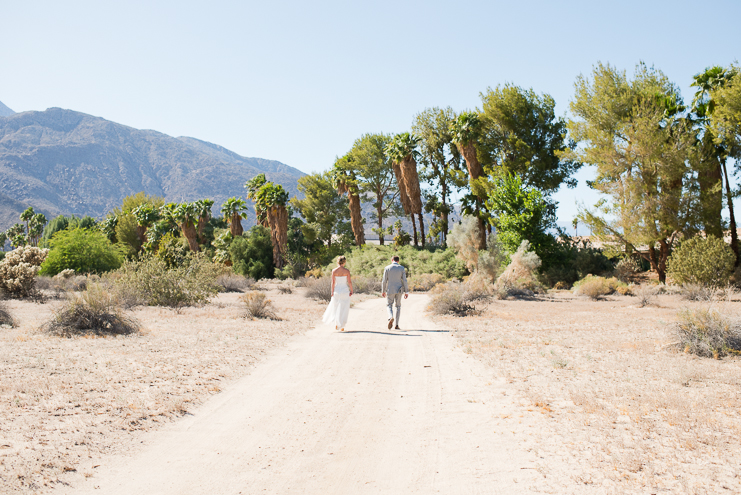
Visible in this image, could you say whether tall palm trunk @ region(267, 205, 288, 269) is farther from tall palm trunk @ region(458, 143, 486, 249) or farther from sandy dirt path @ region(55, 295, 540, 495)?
sandy dirt path @ region(55, 295, 540, 495)

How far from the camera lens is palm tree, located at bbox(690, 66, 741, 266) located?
2502 centimetres

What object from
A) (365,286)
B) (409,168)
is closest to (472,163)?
(409,168)

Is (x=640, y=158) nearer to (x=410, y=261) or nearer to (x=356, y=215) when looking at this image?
(x=410, y=261)

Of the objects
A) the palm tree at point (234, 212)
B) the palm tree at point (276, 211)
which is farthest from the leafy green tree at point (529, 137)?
the palm tree at point (234, 212)

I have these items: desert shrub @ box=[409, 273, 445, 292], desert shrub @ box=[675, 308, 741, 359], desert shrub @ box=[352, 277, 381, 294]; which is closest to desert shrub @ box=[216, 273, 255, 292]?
desert shrub @ box=[352, 277, 381, 294]

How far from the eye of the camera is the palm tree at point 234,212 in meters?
46.8

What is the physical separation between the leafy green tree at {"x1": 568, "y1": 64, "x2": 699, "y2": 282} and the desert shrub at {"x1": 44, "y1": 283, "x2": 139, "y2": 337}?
26.2m

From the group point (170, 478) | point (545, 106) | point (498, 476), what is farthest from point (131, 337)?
point (545, 106)

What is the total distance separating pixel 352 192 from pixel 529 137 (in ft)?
53.3

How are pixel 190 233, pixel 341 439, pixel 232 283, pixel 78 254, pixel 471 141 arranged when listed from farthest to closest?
pixel 190 233 < pixel 471 141 < pixel 78 254 < pixel 232 283 < pixel 341 439

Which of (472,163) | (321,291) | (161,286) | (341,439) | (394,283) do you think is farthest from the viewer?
(472,163)

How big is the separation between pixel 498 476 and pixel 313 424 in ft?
6.83

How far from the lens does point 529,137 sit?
119 ft

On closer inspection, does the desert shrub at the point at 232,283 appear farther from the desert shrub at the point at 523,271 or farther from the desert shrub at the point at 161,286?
the desert shrub at the point at 523,271
